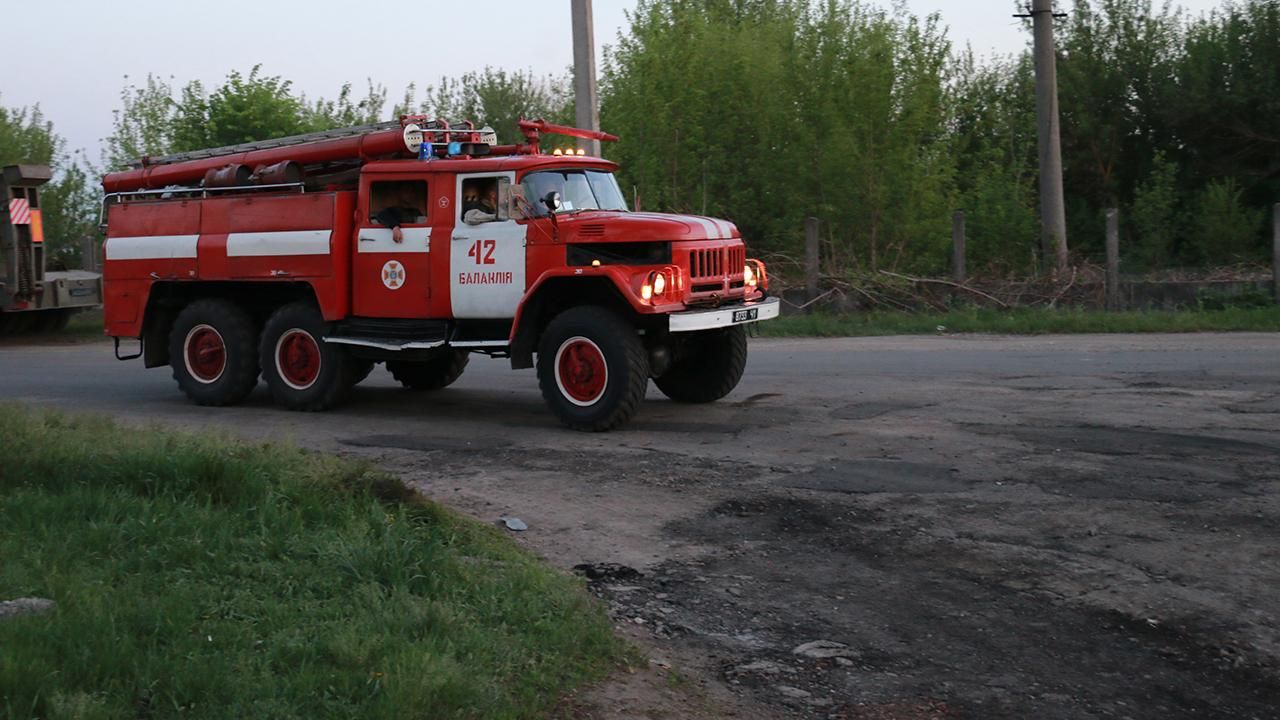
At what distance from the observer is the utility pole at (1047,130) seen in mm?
21344

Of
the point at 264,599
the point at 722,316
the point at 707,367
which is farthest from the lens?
the point at 707,367

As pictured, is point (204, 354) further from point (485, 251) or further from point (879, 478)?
point (879, 478)

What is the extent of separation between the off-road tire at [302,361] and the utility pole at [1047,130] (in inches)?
509

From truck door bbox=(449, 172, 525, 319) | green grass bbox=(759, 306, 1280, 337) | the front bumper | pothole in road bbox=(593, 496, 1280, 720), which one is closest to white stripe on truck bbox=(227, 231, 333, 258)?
truck door bbox=(449, 172, 525, 319)

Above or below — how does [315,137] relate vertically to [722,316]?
above

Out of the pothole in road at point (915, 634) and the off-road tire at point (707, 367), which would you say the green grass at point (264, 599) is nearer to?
the pothole in road at point (915, 634)

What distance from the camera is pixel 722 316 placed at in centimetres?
1076

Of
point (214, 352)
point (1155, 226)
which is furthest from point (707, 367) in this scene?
point (1155, 226)

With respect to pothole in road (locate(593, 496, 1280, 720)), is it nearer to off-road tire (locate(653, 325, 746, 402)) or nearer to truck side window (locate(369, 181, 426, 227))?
off-road tire (locate(653, 325, 746, 402))

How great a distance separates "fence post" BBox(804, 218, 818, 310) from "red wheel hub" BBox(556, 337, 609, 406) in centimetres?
1018

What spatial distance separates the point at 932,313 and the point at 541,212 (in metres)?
10.4

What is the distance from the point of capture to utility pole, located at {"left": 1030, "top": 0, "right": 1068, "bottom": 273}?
21344 mm

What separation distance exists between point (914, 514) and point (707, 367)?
4547mm

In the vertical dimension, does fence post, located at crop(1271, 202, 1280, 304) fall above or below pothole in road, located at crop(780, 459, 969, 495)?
above
